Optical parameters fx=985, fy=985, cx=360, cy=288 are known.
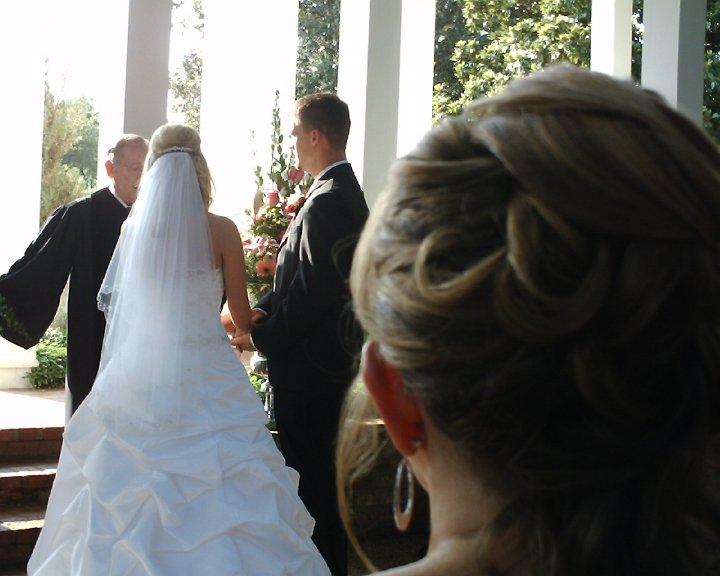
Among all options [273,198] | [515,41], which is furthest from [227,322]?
[515,41]

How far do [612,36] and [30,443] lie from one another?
616cm

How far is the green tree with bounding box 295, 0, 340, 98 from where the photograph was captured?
75.0 feet

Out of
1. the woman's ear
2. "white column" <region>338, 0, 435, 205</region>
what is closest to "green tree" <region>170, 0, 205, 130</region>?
"white column" <region>338, 0, 435, 205</region>

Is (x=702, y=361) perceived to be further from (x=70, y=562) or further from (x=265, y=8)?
(x=265, y=8)

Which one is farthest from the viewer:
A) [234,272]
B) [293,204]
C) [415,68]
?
[415,68]

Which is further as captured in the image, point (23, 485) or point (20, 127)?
point (20, 127)

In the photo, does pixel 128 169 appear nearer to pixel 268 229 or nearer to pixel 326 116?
pixel 268 229

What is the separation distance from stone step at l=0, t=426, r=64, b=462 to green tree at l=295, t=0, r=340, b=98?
17.4 metres

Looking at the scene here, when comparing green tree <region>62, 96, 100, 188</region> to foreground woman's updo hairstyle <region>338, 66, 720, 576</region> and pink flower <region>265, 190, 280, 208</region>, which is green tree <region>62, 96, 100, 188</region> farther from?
foreground woman's updo hairstyle <region>338, 66, 720, 576</region>

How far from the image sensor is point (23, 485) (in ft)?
18.4

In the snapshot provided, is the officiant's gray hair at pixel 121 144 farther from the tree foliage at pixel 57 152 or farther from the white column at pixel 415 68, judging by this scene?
the tree foliage at pixel 57 152

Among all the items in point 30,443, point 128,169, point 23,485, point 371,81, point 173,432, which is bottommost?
point 23,485

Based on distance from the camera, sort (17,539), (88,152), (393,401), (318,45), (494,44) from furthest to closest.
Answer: (88,152)
(318,45)
(494,44)
(17,539)
(393,401)

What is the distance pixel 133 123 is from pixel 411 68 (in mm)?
3014
